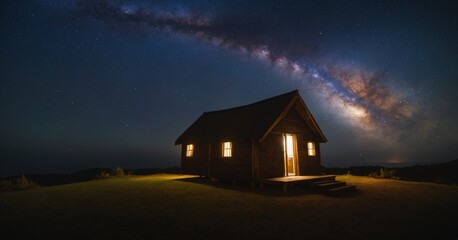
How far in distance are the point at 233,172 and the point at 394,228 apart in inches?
395

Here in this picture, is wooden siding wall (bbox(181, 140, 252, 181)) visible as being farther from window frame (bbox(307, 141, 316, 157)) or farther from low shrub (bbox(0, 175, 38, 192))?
low shrub (bbox(0, 175, 38, 192))

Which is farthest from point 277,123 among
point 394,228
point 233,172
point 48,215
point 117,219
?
point 48,215

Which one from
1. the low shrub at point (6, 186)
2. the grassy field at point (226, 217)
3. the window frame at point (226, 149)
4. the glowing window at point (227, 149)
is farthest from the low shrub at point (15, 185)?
the glowing window at point (227, 149)

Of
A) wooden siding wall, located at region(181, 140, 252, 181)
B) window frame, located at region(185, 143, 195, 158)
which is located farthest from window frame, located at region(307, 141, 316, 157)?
window frame, located at region(185, 143, 195, 158)

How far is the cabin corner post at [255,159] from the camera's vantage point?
1385 cm

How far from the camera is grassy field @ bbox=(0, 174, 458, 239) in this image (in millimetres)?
5590

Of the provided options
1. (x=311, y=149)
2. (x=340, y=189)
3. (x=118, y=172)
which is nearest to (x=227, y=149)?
(x=311, y=149)

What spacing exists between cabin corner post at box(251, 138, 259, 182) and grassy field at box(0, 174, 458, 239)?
330 centimetres

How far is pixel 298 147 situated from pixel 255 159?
14.1ft

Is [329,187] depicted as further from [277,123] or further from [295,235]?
[295,235]

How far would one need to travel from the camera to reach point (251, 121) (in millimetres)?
15781

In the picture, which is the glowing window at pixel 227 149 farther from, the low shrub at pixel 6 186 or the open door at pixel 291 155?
the low shrub at pixel 6 186

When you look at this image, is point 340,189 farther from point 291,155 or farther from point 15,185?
point 15,185

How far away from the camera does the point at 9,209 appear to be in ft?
25.9
